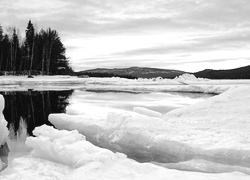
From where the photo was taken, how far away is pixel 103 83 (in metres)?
37.3

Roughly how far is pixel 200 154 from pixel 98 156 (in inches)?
66.5

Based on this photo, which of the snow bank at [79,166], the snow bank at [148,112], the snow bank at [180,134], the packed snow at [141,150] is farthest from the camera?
the snow bank at [148,112]

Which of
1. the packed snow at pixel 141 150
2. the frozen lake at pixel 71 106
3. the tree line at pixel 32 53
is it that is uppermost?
the tree line at pixel 32 53

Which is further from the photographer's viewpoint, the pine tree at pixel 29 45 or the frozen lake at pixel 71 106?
the pine tree at pixel 29 45

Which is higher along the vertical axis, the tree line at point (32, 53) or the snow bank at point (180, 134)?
the tree line at point (32, 53)

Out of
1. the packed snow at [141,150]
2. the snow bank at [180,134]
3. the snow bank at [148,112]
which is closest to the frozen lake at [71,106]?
the snow bank at [148,112]

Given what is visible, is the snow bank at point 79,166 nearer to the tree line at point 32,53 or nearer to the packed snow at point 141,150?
the packed snow at point 141,150

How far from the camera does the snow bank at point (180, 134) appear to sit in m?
5.02

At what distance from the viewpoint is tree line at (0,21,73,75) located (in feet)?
156

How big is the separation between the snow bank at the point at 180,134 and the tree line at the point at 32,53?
41.5 m

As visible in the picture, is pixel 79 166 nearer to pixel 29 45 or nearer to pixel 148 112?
pixel 148 112

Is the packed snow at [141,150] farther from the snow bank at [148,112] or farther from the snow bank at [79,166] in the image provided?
the snow bank at [148,112]

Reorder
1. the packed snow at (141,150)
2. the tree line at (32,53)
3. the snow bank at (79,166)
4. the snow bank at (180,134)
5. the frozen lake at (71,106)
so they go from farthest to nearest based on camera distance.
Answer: the tree line at (32,53) < the frozen lake at (71,106) < the snow bank at (180,134) < the packed snow at (141,150) < the snow bank at (79,166)

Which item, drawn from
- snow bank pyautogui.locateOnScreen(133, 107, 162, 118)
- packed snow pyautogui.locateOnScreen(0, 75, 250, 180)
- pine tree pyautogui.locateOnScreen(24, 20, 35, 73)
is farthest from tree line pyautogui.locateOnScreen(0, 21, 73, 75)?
packed snow pyautogui.locateOnScreen(0, 75, 250, 180)
